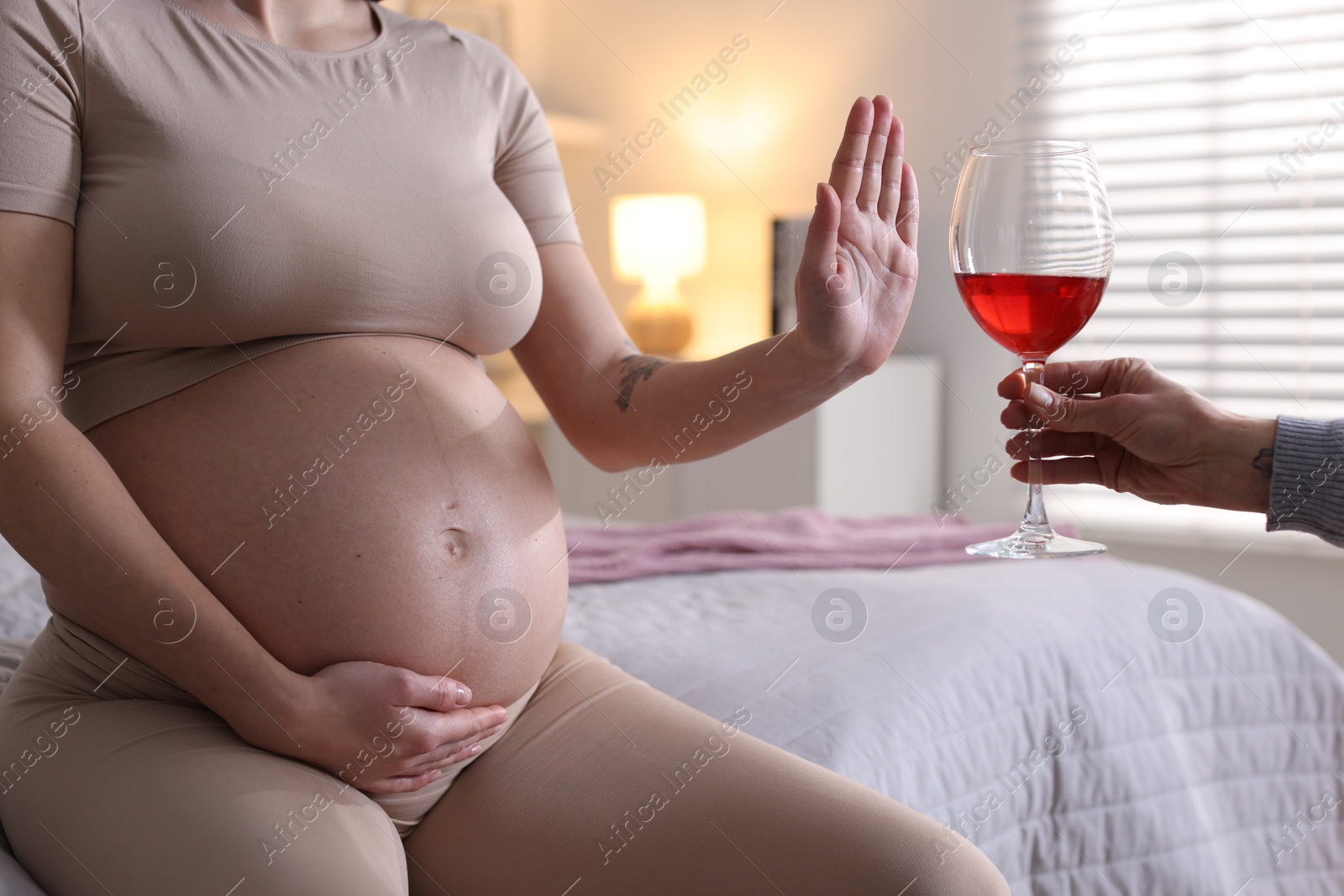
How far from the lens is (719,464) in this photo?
308 centimetres

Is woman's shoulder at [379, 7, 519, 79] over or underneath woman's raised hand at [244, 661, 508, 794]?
over

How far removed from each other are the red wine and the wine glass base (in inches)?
5.0

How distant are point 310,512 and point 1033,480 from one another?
50 centimetres

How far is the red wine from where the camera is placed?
73 cm

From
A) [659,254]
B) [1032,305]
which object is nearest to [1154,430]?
[1032,305]

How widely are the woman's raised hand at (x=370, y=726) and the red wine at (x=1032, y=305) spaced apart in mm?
444

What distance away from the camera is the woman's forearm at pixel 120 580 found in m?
0.69

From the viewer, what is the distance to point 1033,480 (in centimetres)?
79

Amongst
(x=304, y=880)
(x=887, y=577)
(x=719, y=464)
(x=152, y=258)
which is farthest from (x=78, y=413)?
(x=719, y=464)

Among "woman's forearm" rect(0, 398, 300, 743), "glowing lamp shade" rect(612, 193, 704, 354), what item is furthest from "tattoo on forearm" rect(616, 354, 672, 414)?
"glowing lamp shade" rect(612, 193, 704, 354)

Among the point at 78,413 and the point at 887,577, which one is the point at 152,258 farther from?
the point at 887,577

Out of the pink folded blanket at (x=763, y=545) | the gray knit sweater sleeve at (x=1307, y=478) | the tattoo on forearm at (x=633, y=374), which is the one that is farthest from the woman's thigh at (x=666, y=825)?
the pink folded blanket at (x=763, y=545)

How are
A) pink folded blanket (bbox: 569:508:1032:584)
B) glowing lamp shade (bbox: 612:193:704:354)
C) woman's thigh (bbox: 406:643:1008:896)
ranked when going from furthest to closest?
glowing lamp shade (bbox: 612:193:704:354) → pink folded blanket (bbox: 569:508:1032:584) → woman's thigh (bbox: 406:643:1008:896)

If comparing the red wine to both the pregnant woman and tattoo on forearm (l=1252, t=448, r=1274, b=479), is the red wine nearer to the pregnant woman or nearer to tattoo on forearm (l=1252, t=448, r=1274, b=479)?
the pregnant woman
